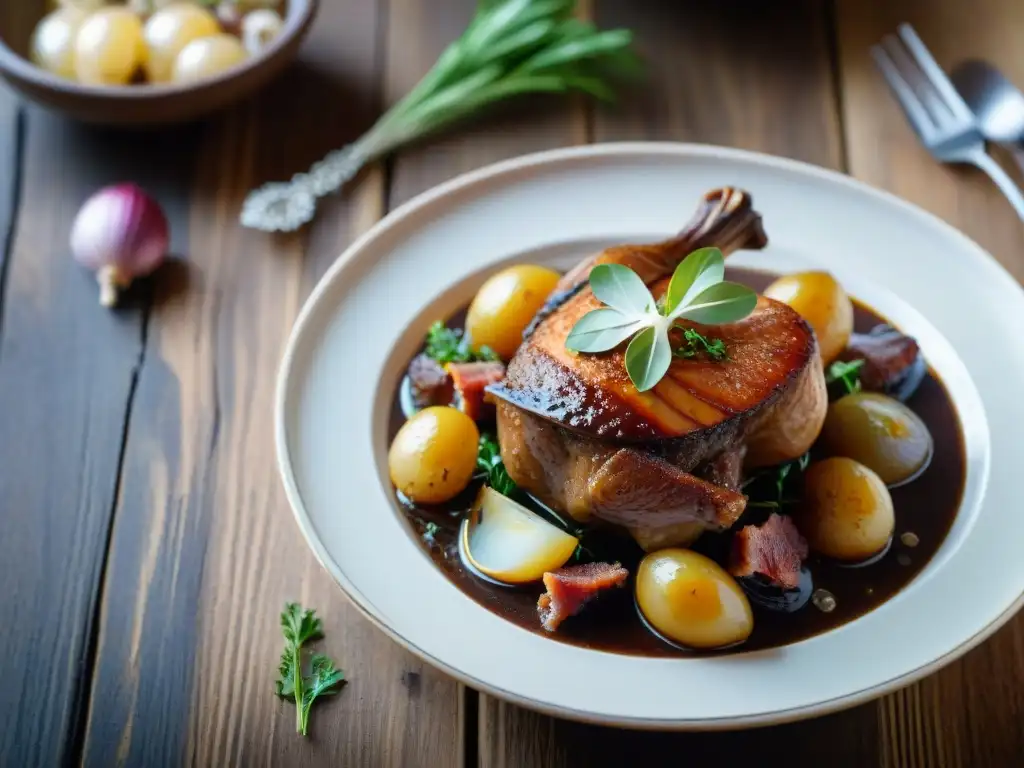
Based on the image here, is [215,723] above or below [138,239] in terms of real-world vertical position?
below

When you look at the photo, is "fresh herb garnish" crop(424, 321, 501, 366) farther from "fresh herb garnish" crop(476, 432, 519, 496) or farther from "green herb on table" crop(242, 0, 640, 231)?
"green herb on table" crop(242, 0, 640, 231)

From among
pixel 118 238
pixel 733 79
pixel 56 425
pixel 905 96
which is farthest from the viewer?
pixel 733 79

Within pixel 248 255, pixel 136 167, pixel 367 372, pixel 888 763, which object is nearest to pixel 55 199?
pixel 136 167

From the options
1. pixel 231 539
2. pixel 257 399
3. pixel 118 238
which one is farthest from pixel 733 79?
pixel 231 539

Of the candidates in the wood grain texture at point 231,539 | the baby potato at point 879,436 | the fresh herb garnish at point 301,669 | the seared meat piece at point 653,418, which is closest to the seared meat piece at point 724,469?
the seared meat piece at point 653,418

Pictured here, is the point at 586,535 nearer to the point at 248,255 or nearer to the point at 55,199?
the point at 248,255

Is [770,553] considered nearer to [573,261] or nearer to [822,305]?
[822,305]
